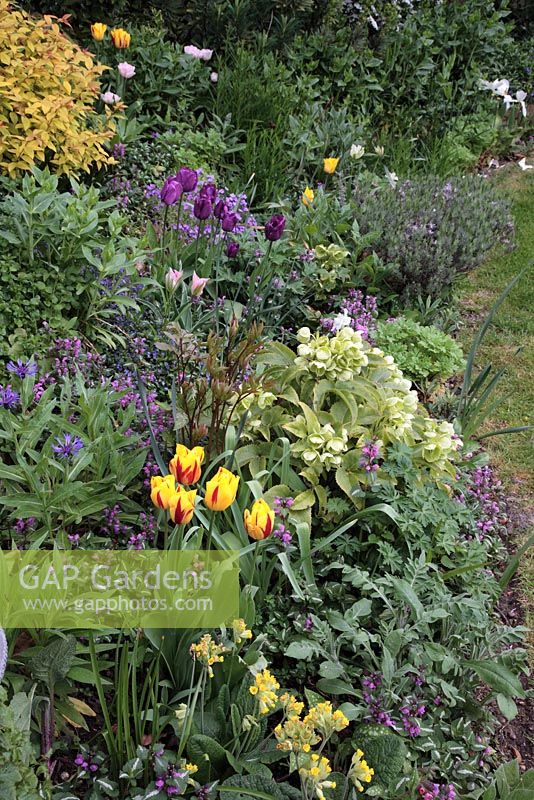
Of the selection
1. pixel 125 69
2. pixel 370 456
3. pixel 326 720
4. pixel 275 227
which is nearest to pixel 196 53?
pixel 125 69

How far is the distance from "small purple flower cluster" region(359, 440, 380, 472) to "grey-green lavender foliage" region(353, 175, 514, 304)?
1.60 m

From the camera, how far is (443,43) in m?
5.80

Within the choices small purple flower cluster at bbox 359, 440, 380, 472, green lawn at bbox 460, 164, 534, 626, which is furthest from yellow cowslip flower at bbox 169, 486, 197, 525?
green lawn at bbox 460, 164, 534, 626

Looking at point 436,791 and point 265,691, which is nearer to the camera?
point 265,691

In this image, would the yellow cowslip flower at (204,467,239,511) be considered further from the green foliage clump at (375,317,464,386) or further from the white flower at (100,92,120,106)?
the white flower at (100,92,120,106)

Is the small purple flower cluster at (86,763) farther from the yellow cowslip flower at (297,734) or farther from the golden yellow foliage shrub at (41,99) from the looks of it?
the golden yellow foliage shrub at (41,99)

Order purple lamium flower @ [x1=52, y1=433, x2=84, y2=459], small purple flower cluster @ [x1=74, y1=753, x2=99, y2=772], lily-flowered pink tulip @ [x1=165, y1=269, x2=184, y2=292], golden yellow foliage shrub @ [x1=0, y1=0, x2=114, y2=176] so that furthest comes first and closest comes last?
golden yellow foliage shrub @ [x1=0, y1=0, x2=114, y2=176] < lily-flowered pink tulip @ [x1=165, y1=269, x2=184, y2=292] < purple lamium flower @ [x1=52, y1=433, x2=84, y2=459] < small purple flower cluster @ [x1=74, y1=753, x2=99, y2=772]

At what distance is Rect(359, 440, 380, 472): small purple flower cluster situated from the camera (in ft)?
7.75

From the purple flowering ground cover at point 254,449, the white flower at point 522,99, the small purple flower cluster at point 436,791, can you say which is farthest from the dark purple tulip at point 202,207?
the white flower at point 522,99

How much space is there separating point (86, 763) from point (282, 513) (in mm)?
860

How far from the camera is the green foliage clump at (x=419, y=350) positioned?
3.37 m

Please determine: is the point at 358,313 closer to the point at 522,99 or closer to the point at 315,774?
the point at 315,774

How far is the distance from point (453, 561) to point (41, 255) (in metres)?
1.90

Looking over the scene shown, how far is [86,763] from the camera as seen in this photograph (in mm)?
1812
